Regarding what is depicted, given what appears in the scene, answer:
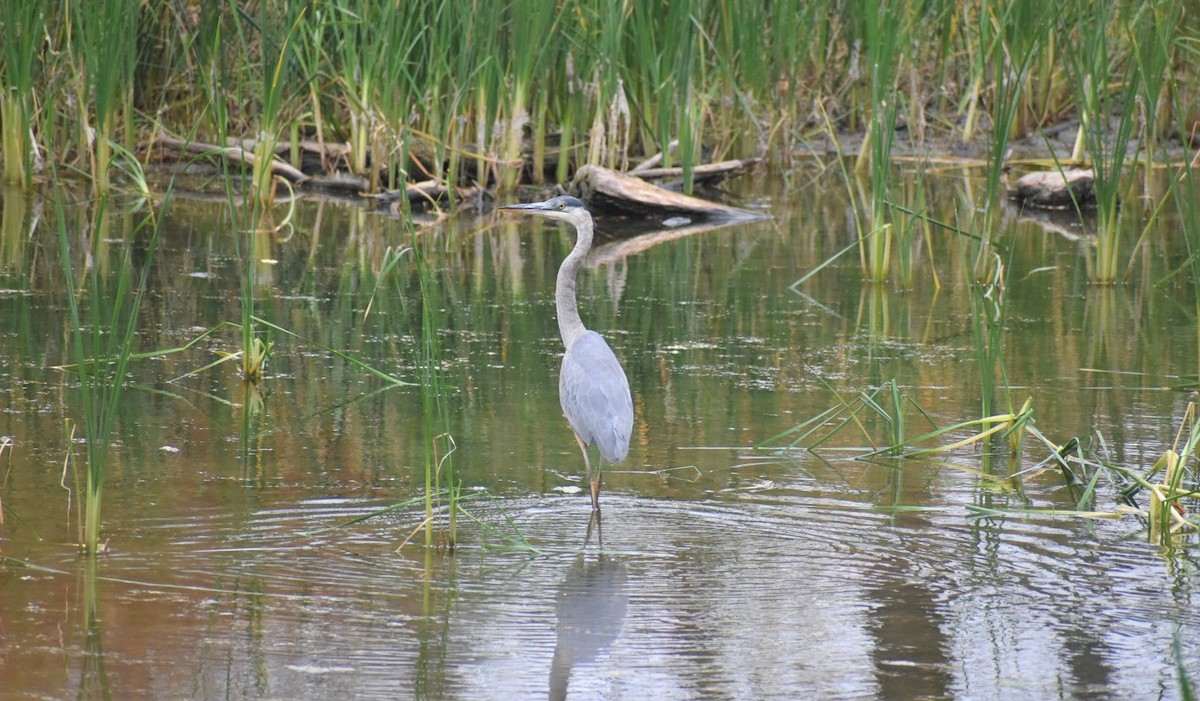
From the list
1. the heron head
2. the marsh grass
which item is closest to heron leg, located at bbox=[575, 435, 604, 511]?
the heron head

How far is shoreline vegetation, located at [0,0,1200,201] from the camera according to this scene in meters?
10.1

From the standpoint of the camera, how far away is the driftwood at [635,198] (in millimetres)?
10750

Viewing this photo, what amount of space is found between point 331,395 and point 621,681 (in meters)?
2.81

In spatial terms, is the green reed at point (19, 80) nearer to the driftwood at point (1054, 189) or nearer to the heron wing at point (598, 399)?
the heron wing at point (598, 399)

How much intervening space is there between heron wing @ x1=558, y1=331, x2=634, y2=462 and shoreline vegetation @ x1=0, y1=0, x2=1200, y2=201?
14.5 ft

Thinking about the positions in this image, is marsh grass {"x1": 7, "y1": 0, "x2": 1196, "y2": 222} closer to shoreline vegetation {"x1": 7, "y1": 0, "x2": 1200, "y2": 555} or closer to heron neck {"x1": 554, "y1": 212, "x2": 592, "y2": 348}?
shoreline vegetation {"x1": 7, "y1": 0, "x2": 1200, "y2": 555}

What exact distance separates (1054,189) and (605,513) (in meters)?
7.91

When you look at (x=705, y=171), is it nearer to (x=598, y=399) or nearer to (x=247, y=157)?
(x=247, y=157)

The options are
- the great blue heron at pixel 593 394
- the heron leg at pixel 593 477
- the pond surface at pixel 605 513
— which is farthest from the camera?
the great blue heron at pixel 593 394

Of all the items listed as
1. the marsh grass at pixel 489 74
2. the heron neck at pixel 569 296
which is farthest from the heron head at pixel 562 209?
the marsh grass at pixel 489 74

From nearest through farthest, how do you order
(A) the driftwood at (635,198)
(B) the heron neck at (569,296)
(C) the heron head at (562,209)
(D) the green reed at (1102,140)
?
(B) the heron neck at (569,296)
(C) the heron head at (562,209)
(D) the green reed at (1102,140)
(A) the driftwood at (635,198)

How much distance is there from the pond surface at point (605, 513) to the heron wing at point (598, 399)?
19cm

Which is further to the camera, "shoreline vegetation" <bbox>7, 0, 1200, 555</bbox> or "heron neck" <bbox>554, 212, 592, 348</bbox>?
"shoreline vegetation" <bbox>7, 0, 1200, 555</bbox>

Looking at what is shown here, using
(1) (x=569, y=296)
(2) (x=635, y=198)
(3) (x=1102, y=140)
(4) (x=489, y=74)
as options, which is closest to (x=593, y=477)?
(1) (x=569, y=296)
